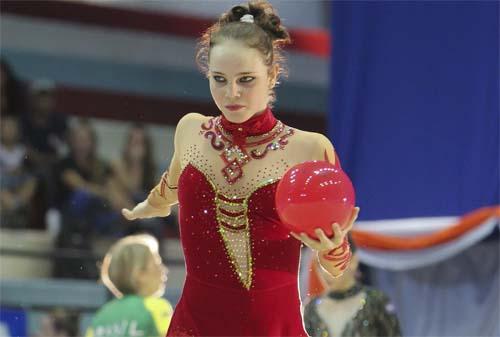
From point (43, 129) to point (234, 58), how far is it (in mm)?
4917

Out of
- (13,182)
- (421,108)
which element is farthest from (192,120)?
(13,182)

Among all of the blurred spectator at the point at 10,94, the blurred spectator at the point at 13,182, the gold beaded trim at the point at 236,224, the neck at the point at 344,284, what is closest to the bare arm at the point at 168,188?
the gold beaded trim at the point at 236,224

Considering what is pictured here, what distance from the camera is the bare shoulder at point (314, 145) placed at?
253cm

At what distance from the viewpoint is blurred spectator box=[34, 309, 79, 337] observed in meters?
5.79

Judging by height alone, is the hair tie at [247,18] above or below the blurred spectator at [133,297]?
above

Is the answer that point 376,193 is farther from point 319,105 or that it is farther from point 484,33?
point 319,105

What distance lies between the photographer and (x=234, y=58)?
2.46 metres

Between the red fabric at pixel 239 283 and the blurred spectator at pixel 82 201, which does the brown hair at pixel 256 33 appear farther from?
the blurred spectator at pixel 82 201

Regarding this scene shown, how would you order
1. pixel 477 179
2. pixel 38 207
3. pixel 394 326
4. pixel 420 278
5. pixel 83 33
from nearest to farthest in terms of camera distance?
pixel 394 326 < pixel 477 179 < pixel 420 278 < pixel 38 207 < pixel 83 33

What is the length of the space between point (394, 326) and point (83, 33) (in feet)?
16.5

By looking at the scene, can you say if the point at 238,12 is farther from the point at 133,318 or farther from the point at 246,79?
the point at 133,318

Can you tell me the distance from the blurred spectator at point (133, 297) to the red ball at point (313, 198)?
67.1 inches

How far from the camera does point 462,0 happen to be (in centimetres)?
573

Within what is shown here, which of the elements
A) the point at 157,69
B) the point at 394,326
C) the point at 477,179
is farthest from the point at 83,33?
the point at 394,326
